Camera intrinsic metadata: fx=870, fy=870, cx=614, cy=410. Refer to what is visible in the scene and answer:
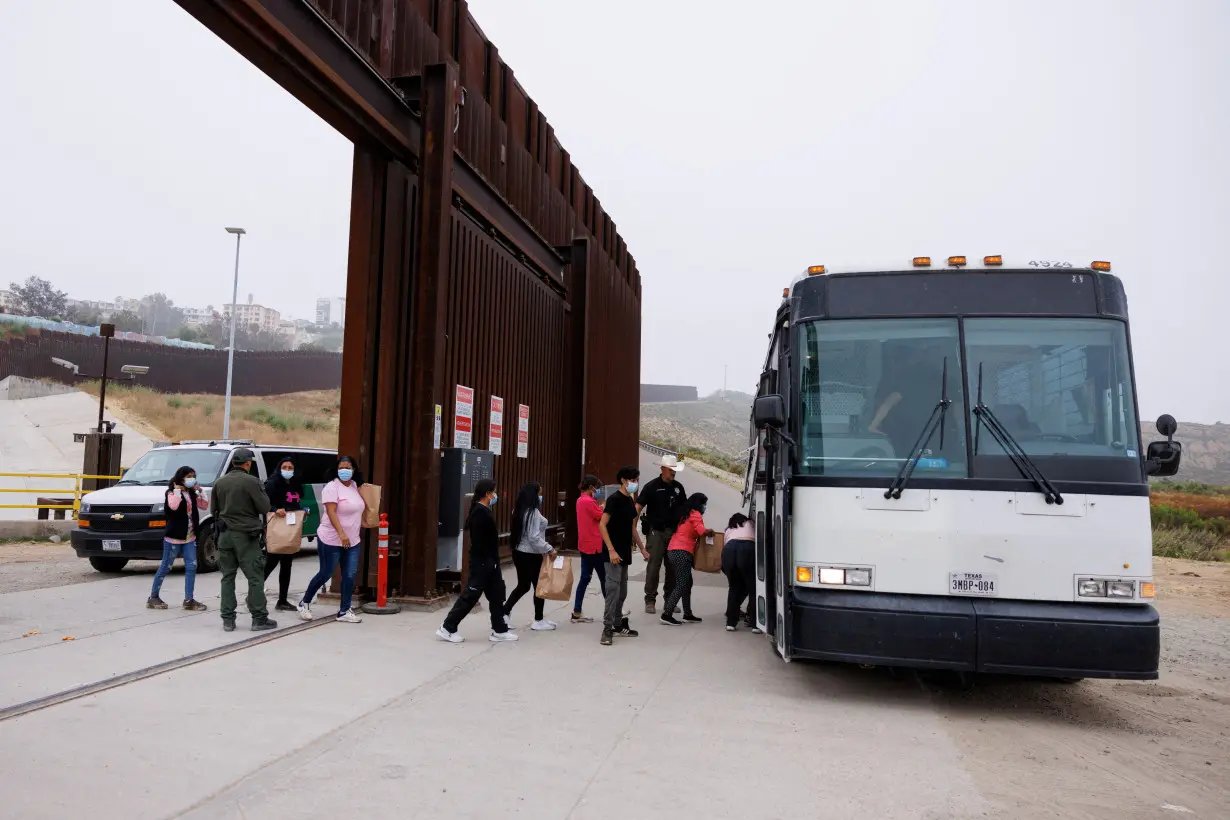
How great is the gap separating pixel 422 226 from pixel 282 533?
161 inches

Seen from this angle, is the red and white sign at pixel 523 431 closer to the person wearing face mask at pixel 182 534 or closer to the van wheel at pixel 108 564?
the van wheel at pixel 108 564

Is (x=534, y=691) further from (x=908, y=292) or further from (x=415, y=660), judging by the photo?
(x=908, y=292)

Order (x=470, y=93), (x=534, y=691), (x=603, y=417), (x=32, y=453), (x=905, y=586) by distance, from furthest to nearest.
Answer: (x=32, y=453) < (x=603, y=417) < (x=470, y=93) < (x=534, y=691) < (x=905, y=586)

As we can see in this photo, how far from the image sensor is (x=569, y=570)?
360 inches

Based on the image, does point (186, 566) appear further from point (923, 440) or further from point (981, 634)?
point (981, 634)

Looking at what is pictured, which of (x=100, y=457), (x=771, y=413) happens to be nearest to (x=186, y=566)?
(x=771, y=413)

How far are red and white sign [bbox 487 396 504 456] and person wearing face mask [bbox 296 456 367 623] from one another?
469 cm

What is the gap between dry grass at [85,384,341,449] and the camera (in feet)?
144

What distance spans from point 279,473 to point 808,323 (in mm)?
5854

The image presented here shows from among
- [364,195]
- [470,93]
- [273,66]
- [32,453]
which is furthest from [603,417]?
[32,453]

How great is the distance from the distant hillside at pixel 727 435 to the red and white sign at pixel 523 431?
7813cm

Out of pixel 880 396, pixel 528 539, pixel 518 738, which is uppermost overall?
pixel 880 396

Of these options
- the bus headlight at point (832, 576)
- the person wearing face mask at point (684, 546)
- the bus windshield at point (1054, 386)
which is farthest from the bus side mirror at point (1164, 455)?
the person wearing face mask at point (684, 546)

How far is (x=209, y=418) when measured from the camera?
153 feet
